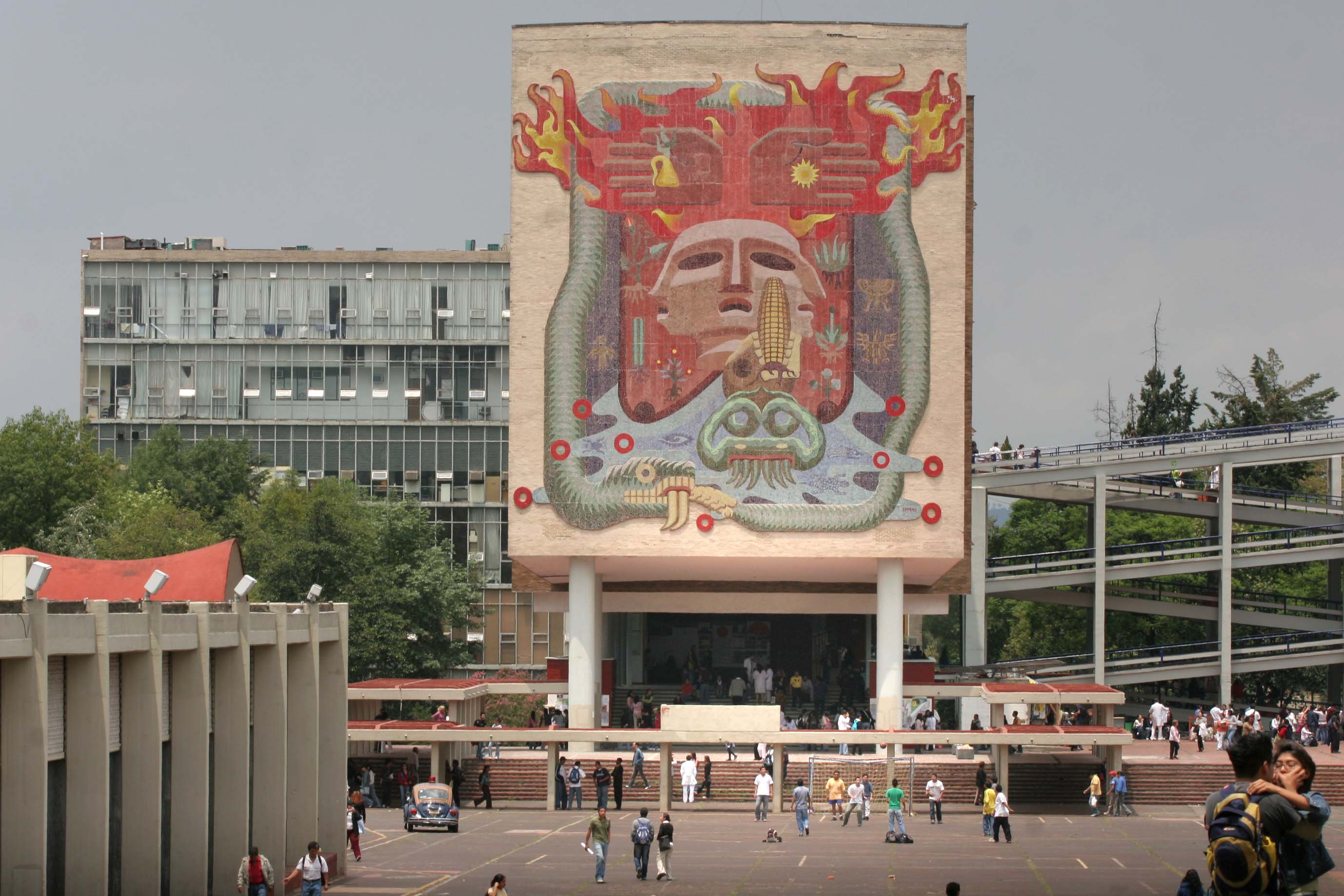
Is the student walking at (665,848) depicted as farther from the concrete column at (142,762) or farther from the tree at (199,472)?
the tree at (199,472)

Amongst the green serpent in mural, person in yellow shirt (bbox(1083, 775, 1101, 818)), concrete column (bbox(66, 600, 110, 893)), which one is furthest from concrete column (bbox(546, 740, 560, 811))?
concrete column (bbox(66, 600, 110, 893))

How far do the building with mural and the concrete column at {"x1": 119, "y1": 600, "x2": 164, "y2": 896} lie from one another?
3574 centimetres

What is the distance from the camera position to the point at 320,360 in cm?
10488

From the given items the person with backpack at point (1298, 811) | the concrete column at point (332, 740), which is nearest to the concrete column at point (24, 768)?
the concrete column at point (332, 740)

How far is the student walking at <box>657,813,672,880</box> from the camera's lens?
3853 cm

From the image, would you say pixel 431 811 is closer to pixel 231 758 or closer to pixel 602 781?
pixel 602 781

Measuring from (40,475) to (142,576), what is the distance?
51.2 metres

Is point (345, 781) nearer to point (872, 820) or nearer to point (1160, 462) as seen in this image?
point (872, 820)

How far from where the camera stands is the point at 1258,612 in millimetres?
87000

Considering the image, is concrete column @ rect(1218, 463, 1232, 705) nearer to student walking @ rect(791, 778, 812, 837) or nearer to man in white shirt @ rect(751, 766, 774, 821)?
man in white shirt @ rect(751, 766, 774, 821)

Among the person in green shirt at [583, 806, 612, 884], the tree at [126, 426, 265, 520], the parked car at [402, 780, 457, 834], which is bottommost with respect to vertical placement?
the parked car at [402, 780, 457, 834]

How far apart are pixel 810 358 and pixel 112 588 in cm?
3275

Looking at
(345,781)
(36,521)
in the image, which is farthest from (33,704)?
(36,521)

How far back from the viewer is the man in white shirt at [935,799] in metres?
53.1
